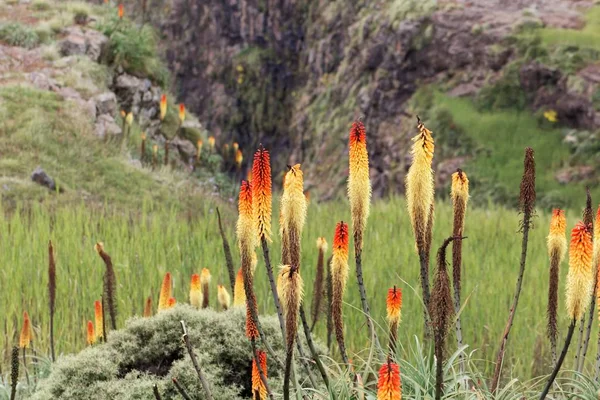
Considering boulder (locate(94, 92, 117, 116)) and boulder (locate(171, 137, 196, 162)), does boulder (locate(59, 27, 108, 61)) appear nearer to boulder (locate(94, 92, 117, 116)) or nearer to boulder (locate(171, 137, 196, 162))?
boulder (locate(94, 92, 117, 116))

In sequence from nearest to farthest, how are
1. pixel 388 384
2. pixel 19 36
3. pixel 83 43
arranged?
1. pixel 388 384
2. pixel 19 36
3. pixel 83 43

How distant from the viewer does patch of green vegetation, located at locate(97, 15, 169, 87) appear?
1352cm

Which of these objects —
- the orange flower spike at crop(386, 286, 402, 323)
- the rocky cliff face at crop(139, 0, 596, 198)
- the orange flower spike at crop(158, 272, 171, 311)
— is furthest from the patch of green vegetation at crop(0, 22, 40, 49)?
the orange flower spike at crop(386, 286, 402, 323)

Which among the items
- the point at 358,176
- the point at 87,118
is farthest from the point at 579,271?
the point at 87,118

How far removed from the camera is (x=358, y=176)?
2594mm

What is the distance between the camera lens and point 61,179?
916 cm

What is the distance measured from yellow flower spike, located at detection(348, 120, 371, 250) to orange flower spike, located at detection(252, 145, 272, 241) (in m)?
0.27

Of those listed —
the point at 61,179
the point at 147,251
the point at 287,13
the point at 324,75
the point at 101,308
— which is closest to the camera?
the point at 101,308

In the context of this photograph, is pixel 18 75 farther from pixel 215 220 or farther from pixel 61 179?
pixel 215 220

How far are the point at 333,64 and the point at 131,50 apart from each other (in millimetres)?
7892

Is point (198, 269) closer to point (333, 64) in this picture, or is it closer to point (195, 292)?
point (195, 292)

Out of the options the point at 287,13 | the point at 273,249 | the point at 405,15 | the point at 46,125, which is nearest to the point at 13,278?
the point at 273,249

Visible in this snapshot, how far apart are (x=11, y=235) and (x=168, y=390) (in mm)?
3938

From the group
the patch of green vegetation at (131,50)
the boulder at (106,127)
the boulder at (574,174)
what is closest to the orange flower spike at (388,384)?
the boulder at (106,127)
